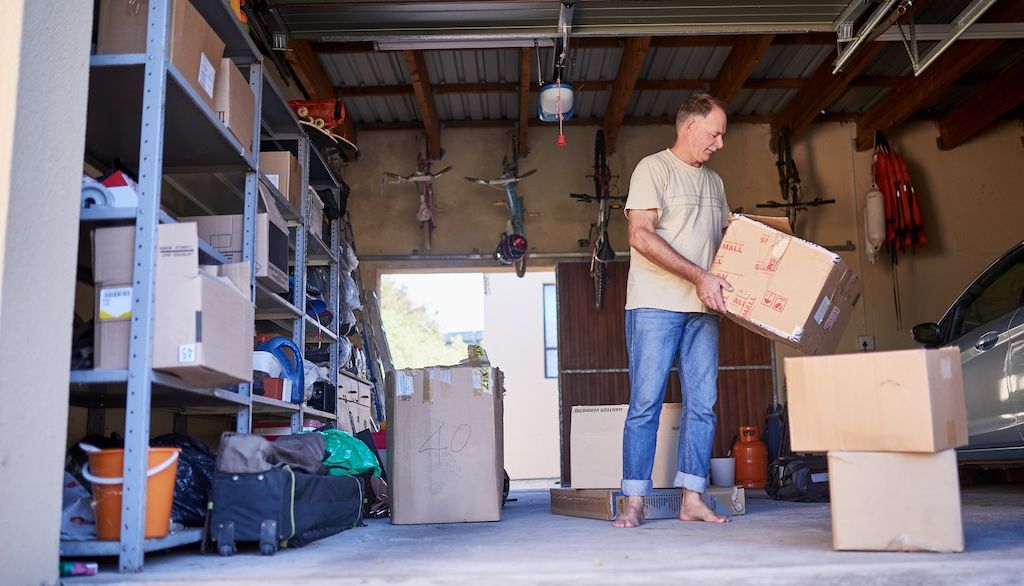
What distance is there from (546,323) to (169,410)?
14.6 m

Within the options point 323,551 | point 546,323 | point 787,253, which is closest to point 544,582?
point 323,551

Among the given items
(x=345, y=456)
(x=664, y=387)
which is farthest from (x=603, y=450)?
(x=345, y=456)

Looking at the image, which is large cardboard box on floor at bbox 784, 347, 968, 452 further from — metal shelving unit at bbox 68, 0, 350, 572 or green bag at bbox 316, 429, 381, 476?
green bag at bbox 316, 429, 381, 476

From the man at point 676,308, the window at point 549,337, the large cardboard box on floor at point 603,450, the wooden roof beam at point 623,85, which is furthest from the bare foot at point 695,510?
the window at point 549,337

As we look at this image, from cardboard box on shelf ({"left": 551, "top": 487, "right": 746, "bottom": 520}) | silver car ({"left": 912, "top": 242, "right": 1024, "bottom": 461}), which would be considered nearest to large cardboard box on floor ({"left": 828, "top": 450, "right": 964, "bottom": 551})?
cardboard box on shelf ({"left": 551, "top": 487, "right": 746, "bottom": 520})

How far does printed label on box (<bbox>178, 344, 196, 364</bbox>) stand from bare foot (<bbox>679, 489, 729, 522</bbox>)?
6.50 ft

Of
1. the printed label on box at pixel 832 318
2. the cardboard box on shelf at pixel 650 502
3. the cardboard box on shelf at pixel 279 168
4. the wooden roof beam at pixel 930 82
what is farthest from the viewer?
the wooden roof beam at pixel 930 82

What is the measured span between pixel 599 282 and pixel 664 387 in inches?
179

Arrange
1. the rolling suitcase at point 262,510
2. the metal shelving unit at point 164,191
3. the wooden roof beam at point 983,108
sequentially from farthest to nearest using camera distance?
the wooden roof beam at point 983,108 < the rolling suitcase at point 262,510 < the metal shelving unit at point 164,191

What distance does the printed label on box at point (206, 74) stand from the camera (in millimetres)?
3115

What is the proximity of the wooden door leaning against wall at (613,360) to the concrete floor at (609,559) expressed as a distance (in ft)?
14.9

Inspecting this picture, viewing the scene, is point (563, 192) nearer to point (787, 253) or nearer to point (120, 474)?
point (787, 253)

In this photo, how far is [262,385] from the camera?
12.8ft

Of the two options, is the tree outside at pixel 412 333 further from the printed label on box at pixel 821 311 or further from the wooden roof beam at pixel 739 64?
the printed label on box at pixel 821 311
